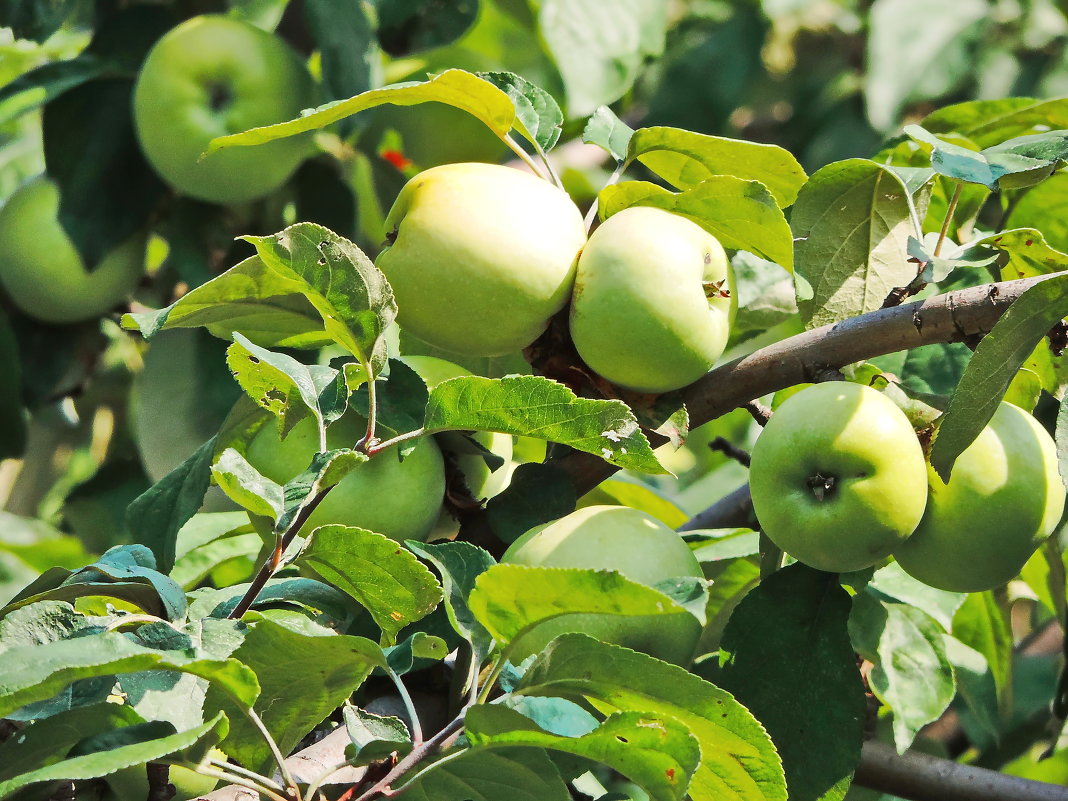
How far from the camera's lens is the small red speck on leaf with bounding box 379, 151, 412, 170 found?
1.37m

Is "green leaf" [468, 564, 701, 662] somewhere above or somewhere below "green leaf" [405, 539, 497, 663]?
above

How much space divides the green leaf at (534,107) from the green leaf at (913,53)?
1.09 meters

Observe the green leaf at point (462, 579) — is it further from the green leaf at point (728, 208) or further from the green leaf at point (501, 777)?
the green leaf at point (728, 208)

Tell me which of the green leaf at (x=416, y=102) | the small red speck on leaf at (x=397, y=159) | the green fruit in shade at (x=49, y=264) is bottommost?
the green fruit in shade at (x=49, y=264)

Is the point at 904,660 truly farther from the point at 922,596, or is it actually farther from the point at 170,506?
the point at 170,506

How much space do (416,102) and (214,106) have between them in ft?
1.97

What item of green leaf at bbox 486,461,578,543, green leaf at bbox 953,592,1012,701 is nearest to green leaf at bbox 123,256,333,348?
green leaf at bbox 486,461,578,543

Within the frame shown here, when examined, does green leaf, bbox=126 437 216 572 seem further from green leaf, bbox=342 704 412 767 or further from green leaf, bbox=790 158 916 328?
green leaf, bbox=790 158 916 328

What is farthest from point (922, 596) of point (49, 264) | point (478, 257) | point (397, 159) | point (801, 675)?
point (49, 264)

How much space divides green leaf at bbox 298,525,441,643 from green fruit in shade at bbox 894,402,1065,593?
0.27 metres

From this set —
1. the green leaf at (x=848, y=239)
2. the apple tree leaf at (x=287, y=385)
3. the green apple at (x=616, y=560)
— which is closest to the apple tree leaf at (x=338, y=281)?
the apple tree leaf at (x=287, y=385)

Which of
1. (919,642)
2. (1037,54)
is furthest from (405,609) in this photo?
(1037,54)

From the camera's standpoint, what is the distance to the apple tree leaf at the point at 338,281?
0.54 meters

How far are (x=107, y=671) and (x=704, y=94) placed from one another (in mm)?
1757
